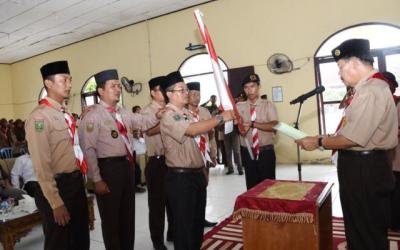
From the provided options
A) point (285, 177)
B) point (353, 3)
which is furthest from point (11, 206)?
point (353, 3)

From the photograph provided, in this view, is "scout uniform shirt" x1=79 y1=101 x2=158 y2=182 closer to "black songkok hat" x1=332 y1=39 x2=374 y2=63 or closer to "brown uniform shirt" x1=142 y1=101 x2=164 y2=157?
"brown uniform shirt" x1=142 y1=101 x2=164 y2=157

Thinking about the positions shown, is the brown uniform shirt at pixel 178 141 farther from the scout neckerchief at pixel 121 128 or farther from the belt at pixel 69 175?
the belt at pixel 69 175

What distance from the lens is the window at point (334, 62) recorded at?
6199 mm

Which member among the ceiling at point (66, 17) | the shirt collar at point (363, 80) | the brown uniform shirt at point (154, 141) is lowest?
the brown uniform shirt at point (154, 141)

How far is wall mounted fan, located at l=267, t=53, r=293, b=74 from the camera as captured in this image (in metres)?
7.02

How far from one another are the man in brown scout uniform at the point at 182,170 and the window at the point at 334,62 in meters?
4.40

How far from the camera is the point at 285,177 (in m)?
5.87

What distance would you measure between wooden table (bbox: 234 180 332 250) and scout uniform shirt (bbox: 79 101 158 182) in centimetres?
104

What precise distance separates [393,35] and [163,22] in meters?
5.36

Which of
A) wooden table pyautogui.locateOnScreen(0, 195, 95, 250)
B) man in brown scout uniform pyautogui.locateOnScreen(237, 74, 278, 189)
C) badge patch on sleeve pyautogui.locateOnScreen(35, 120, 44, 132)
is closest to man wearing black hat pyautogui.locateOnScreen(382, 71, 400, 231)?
man in brown scout uniform pyautogui.locateOnScreen(237, 74, 278, 189)

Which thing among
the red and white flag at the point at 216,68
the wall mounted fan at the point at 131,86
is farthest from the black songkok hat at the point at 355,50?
the wall mounted fan at the point at 131,86

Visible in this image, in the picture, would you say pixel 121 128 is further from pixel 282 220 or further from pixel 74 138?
pixel 282 220

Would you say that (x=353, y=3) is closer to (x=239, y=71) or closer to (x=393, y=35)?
(x=393, y=35)

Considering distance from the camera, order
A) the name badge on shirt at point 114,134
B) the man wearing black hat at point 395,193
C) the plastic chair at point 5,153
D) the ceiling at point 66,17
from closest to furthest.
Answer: the name badge on shirt at point 114,134
the man wearing black hat at point 395,193
the plastic chair at point 5,153
the ceiling at point 66,17
